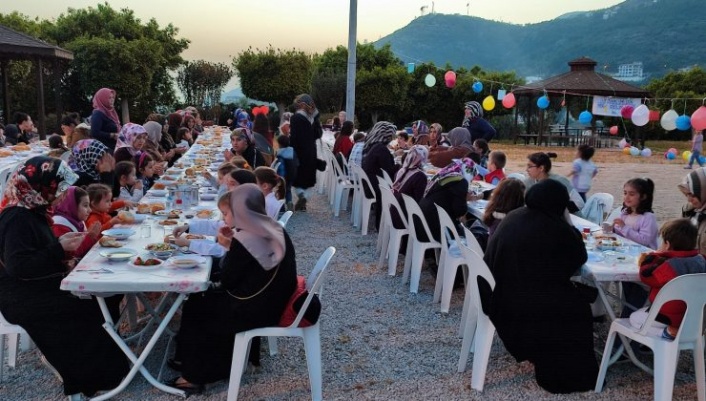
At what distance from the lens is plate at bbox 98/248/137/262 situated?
3.27 metres

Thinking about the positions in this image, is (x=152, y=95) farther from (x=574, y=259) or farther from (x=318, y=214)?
(x=574, y=259)

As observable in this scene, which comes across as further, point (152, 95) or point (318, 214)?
point (152, 95)

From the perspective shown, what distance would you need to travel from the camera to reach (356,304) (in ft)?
16.6

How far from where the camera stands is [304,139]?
872cm

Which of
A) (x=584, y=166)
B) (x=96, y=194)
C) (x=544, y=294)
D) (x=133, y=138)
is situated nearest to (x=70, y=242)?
(x=96, y=194)

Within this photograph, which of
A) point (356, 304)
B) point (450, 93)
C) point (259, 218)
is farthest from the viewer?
point (450, 93)

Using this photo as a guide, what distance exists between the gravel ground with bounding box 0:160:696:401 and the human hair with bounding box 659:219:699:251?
36.5 inches

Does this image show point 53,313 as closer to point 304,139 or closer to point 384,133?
point 384,133

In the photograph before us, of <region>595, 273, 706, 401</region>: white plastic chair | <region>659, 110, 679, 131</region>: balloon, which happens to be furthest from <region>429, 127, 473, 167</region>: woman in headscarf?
<region>659, 110, 679, 131</region>: balloon

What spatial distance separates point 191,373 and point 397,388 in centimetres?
121

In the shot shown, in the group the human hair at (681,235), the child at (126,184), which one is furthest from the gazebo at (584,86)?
the human hair at (681,235)

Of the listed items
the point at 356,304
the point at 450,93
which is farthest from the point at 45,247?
the point at 450,93

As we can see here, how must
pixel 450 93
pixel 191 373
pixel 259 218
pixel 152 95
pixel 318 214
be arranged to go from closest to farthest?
pixel 259 218 → pixel 191 373 → pixel 318 214 → pixel 152 95 → pixel 450 93

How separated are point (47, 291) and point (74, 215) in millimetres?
659
